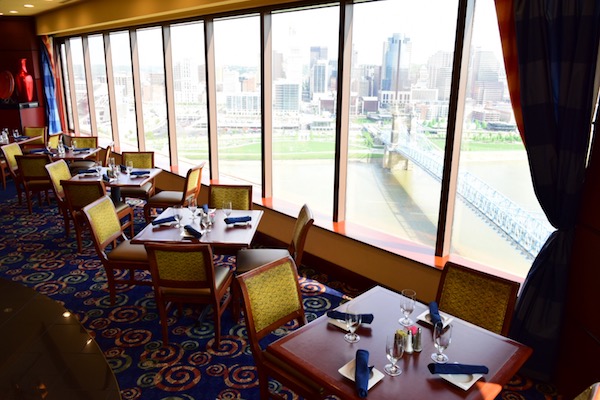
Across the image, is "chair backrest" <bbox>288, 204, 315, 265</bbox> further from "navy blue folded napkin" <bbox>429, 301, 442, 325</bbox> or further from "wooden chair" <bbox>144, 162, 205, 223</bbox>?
"wooden chair" <bbox>144, 162, 205, 223</bbox>

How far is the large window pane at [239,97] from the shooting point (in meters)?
6.08

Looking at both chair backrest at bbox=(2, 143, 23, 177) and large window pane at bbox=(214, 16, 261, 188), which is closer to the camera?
large window pane at bbox=(214, 16, 261, 188)

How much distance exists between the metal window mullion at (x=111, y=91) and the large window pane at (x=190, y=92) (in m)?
2.57

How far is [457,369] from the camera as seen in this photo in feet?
7.15

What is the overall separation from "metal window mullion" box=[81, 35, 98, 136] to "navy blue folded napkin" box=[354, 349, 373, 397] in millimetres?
10125

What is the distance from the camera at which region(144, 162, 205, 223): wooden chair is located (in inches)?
234

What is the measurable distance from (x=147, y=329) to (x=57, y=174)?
10.6 feet

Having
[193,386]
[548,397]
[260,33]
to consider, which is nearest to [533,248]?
[548,397]

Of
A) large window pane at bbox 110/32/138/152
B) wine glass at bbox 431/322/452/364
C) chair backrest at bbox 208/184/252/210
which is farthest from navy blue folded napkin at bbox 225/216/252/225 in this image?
large window pane at bbox 110/32/138/152

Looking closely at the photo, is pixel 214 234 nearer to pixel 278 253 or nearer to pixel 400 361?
pixel 278 253

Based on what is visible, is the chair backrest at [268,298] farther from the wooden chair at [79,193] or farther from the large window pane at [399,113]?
the wooden chair at [79,193]

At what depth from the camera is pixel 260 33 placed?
5652 mm

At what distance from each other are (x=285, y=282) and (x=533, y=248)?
2.04 metres

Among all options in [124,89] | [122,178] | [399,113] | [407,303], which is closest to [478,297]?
[407,303]
